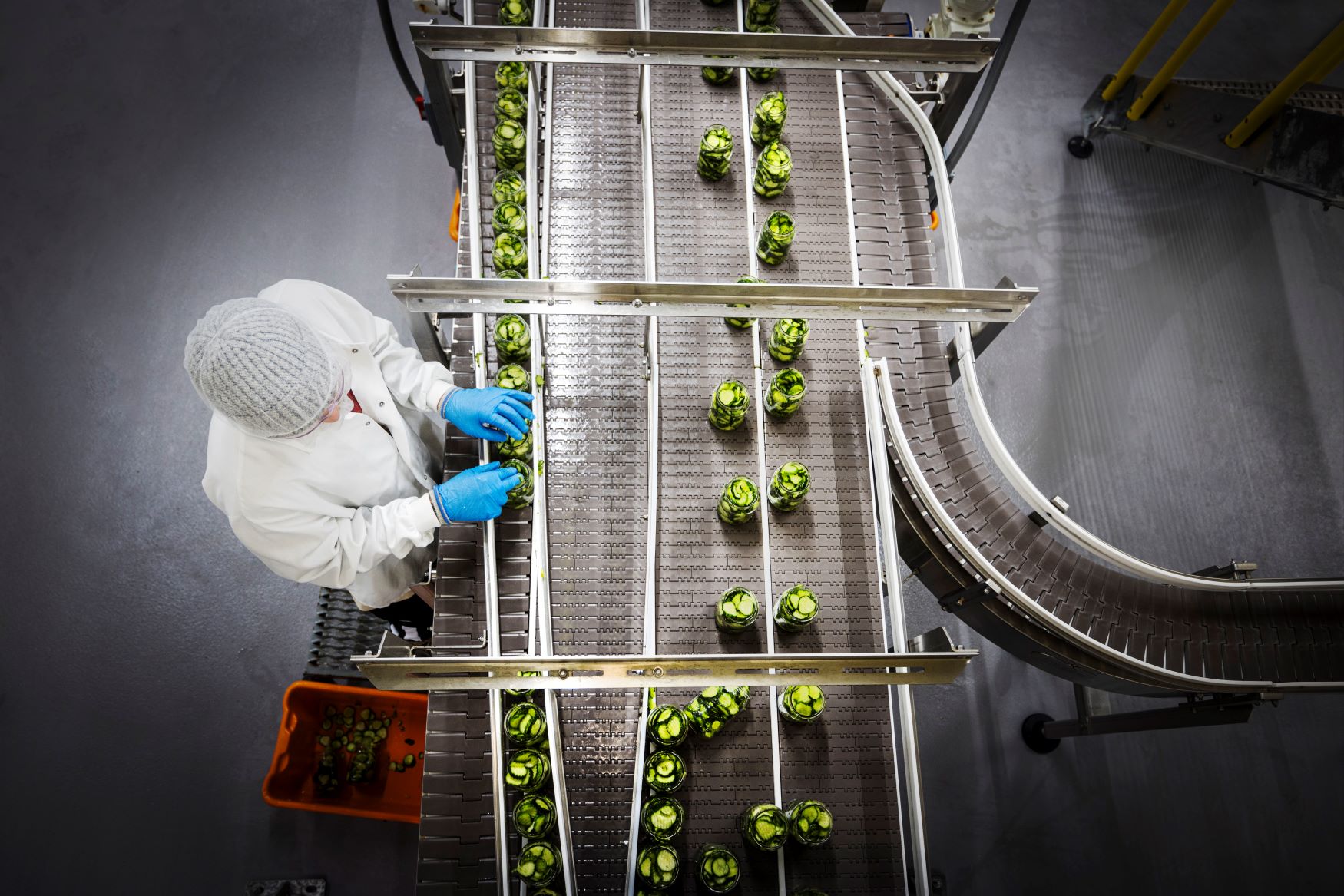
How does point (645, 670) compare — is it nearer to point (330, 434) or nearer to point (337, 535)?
point (337, 535)

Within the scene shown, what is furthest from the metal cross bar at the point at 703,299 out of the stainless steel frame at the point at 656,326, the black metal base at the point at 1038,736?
the black metal base at the point at 1038,736

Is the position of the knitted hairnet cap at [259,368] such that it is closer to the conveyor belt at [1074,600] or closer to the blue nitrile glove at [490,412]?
the blue nitrile glove at [490,412]

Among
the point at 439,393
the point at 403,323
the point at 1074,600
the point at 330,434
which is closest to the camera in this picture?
the point at 330,434

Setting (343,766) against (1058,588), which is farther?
(343,766)

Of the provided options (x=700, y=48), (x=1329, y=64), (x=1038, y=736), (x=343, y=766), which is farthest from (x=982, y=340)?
(x=1329, y=64)

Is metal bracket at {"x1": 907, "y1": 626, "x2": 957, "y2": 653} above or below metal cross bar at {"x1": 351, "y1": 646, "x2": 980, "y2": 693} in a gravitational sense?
above

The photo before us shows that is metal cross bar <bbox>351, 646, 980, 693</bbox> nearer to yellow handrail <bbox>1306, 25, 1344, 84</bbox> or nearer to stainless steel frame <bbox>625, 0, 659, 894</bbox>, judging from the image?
stainless steel frame <bbox>625, 0, 659, 894</bbox>

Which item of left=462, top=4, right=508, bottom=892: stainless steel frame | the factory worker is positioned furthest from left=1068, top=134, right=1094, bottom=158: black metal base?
the factory worker
